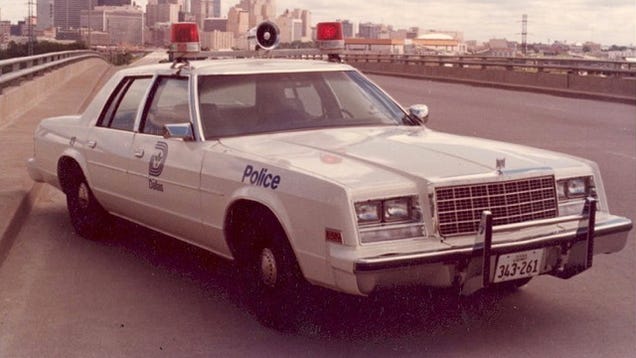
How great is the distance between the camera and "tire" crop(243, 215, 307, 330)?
554 centimetres

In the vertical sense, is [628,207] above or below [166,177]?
below

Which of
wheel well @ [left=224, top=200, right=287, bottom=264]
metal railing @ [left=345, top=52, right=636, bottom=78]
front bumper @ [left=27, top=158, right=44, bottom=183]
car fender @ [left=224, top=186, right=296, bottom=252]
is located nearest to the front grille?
car fender @ [left=224, top=186, right=296, bottom=252]

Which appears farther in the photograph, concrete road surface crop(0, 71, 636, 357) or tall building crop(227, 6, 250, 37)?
tall building crop(227, 6, 250, 37)

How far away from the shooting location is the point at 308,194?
533 cm

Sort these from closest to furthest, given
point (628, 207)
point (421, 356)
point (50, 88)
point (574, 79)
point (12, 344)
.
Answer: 1. point (421, 356)
2. point (12, 344)
3. point (628, 207)
4. point (50, 88)
5. point (574, 79)

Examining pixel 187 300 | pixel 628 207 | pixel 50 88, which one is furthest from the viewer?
pixel 50 88

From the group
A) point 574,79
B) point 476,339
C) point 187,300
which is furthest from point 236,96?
point 574,79

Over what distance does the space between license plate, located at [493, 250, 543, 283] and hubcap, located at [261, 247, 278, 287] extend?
1.19m

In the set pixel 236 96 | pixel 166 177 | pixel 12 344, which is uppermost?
pixel 236 96

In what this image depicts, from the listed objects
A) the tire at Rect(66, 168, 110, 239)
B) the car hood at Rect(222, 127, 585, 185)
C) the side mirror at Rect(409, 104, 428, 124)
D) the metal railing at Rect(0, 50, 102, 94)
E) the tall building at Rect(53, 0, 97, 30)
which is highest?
the tall building at Rect(53, 0, 97, 30)

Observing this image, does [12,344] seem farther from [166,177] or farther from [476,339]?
[476,339]

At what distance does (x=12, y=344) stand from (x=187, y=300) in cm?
122

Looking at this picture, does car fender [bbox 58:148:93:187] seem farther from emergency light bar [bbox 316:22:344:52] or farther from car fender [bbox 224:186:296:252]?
car fender [bbox 224:186:296:252]

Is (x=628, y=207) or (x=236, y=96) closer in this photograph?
(x=236, y=96)
